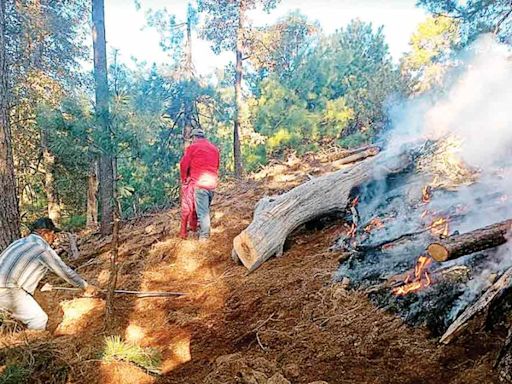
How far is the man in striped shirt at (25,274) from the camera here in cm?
416

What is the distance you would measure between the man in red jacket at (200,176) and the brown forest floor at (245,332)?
1.72 feet

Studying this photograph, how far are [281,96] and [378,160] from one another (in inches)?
236

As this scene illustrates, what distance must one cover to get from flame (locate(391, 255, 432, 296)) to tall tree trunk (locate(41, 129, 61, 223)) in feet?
33.2

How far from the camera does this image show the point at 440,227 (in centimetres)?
473

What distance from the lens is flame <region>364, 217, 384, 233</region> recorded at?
5.53 metres

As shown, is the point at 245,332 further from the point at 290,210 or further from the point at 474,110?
the point at 474,110

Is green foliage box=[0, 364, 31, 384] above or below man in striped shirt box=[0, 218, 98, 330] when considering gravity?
below

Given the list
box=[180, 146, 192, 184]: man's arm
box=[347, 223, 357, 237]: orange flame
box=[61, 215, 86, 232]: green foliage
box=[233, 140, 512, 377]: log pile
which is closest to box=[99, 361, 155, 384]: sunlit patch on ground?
box=[233, 140, 512, 377]: log pile

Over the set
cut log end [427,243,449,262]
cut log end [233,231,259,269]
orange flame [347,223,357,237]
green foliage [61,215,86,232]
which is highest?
cut log end [427,243,449,262]

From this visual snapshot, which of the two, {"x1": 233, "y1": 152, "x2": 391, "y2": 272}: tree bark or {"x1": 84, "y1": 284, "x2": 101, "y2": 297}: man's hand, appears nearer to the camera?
{"x1": 84, "y1": 284, "x2": 101, "y2": 297}: man's hand

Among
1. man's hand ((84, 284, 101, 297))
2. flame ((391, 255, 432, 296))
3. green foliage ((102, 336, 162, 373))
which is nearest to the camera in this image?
green foliage ((102, 336, 162, 373))

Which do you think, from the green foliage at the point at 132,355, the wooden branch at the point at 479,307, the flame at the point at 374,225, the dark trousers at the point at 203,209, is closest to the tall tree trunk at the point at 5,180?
the dark trousers at the point at 203,209

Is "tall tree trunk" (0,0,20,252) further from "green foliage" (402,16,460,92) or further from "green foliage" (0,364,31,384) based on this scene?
"green foliage" (402,16,460,92)

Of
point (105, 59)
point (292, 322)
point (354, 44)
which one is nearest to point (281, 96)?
point (354, 44)
